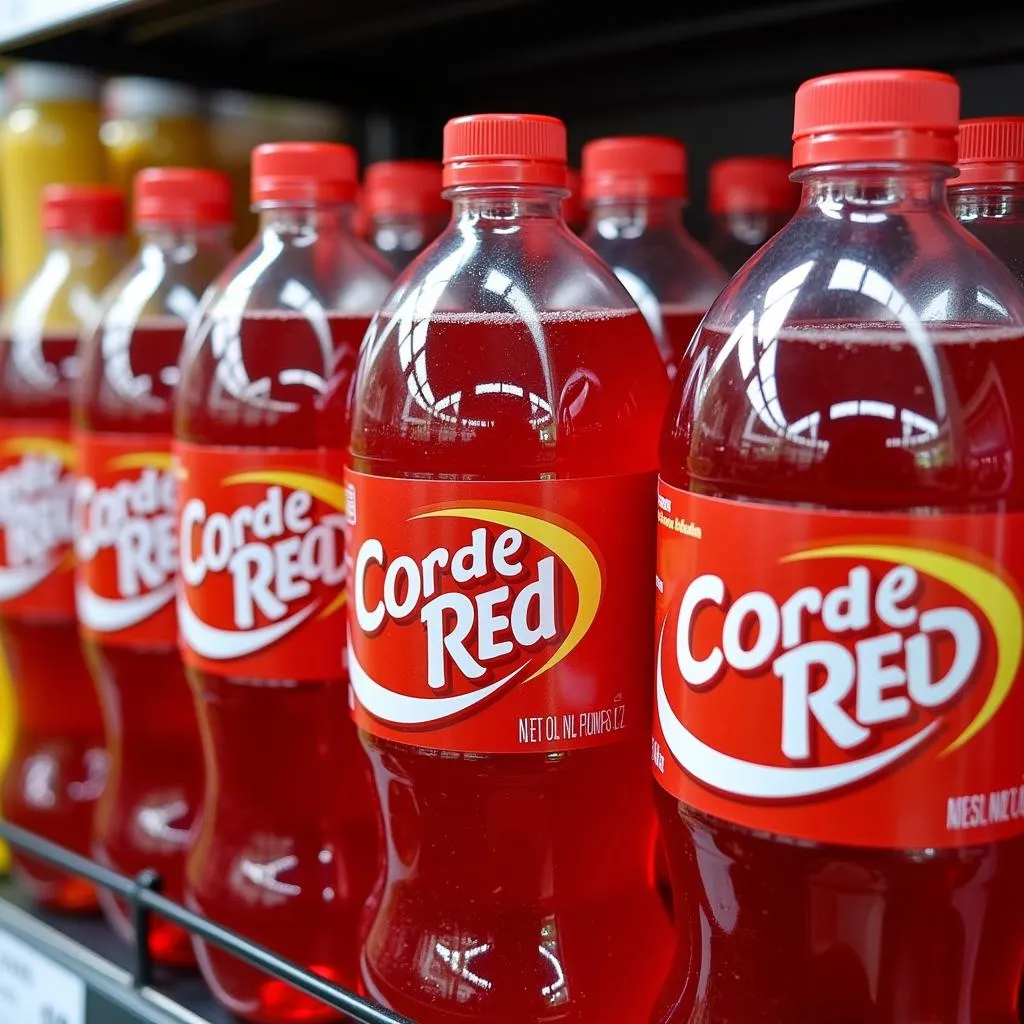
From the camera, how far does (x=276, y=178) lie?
1.07 meters

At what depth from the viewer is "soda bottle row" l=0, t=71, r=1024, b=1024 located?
69cm

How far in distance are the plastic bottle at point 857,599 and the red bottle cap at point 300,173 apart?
0.43 metres

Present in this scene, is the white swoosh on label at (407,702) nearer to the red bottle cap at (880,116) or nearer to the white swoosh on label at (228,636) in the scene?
the white swoosh on label at (228,636)

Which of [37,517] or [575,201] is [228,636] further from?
[575,201]

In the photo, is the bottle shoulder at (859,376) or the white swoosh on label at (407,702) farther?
the white swoosh on label at (407,702)

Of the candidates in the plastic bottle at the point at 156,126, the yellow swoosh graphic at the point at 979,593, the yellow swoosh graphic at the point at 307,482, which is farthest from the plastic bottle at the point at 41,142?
the yellow swoosh graphic at the point at 979,593

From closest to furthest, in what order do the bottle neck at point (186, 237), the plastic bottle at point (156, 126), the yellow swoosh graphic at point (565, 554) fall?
the yellow swoosh graphic at point (565, 554) < the bottle neck at point (186, 237) < the plastic bottle at point (156, 126)

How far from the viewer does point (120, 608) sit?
1211 millimetres

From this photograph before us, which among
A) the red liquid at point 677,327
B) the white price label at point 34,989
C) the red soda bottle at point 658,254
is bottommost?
the white price label at point 34,989

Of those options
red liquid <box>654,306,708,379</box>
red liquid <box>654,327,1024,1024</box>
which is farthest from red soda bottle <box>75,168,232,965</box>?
red liquid <box>654,327,1024,1024</box>

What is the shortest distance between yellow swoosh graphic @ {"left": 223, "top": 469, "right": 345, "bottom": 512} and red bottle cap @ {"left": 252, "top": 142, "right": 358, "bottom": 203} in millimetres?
248

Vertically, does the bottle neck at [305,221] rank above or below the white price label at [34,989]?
above

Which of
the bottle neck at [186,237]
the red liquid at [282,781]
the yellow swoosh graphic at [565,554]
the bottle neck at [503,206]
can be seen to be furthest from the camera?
the bottle neck at [186,237]

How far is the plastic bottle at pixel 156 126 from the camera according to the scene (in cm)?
151
